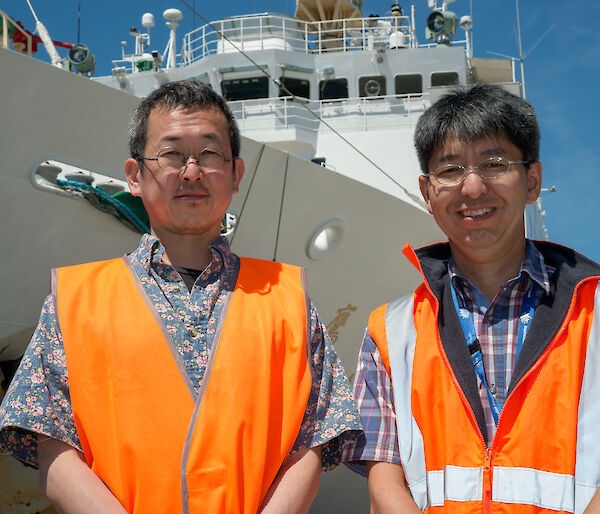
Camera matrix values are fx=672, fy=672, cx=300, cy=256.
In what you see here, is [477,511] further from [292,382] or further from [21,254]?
[21,254]

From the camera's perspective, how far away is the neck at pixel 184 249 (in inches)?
94.2

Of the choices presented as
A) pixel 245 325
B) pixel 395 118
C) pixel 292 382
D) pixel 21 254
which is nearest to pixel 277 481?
pixel 292 382

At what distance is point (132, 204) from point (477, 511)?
4257 millimetres

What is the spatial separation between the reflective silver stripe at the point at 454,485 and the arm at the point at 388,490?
8 cm

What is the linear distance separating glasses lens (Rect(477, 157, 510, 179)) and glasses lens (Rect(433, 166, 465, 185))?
2.6 inches

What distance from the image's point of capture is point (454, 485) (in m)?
2.03

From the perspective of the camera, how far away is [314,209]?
19.0 feet

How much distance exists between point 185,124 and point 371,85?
353 inches

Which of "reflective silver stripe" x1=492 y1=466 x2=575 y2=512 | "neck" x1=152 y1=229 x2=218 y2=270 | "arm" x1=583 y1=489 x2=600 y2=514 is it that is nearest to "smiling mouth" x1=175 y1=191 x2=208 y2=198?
Answer: "neck" x1=152 y1=229 x2=218 y2=270

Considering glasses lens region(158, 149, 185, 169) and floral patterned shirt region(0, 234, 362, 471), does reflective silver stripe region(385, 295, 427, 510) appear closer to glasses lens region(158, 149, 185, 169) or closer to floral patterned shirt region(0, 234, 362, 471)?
floral patterned shirt region(0, 234, 362, 471)

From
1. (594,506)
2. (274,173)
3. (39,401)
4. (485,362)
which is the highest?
(274,173)

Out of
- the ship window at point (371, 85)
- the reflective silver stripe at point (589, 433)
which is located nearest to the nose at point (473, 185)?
the reflective silver stripe at point (589, 433)

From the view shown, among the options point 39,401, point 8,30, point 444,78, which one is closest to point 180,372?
point 39,401

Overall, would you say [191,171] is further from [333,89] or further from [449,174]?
[333,89]
